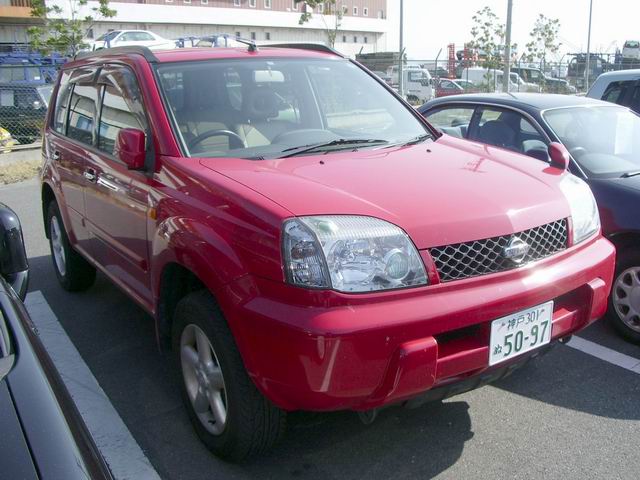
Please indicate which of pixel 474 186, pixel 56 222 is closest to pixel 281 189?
pixel 474 186

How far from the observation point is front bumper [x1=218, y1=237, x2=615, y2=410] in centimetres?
228

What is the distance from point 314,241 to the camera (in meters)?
2.37

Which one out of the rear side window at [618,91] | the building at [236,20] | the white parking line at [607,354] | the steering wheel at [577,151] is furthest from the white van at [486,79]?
the white parking line at [607,354]

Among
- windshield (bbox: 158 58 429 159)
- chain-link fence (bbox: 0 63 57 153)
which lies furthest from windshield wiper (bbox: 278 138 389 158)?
chain-link fence (bbox: 0 63 57 153)

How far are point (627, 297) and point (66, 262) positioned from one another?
406 centimetres

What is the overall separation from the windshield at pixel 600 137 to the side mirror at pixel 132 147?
9.77 ft

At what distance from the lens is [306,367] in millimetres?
2287

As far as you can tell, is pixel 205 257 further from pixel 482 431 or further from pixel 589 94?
pixel 589 94

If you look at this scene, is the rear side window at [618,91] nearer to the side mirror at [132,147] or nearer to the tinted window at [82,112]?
the tinted window at [82,112]

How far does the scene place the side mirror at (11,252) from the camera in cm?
Result: 235

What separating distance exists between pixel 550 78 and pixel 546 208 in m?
28.4

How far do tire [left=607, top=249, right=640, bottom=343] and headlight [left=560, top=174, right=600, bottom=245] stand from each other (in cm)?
105

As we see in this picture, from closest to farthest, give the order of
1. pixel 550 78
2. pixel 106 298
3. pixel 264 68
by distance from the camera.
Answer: pixel 264 68 → pixel 106 298 → pixel 550 78

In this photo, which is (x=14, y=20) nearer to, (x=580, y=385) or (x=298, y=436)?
(x=298, y=436)
